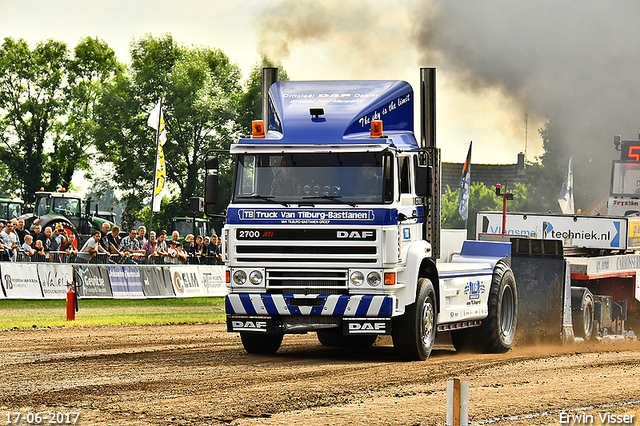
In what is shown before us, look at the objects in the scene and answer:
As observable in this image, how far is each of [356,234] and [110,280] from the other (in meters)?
12.3

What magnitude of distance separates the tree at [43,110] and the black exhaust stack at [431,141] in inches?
1915

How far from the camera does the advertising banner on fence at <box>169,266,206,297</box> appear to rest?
2500 cm

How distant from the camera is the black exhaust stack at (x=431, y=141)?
13492 millimetres

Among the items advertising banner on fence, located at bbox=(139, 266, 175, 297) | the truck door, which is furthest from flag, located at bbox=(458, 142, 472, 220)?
the truck door

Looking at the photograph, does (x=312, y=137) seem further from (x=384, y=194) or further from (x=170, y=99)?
(x=170, y=99)

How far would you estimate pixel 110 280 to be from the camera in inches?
891

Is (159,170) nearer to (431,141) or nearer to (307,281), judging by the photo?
(431,141)

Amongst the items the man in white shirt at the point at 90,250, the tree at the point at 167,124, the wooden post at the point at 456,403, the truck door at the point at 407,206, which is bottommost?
the wooden post at the point at 456,403

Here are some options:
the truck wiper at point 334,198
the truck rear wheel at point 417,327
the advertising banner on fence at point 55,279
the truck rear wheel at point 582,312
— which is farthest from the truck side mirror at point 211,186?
the advertising banner on fence at point 55,279

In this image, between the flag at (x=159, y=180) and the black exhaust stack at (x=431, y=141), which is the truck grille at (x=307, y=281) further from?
the flag at (x=159, y=180)

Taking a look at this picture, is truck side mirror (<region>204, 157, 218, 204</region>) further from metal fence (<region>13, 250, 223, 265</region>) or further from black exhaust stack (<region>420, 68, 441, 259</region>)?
metal fence (<region>13, 250, 223, 265</region>)

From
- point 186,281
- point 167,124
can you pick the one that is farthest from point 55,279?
point 167,124

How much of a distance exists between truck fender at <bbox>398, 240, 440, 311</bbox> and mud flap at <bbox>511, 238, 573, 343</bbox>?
3.67m

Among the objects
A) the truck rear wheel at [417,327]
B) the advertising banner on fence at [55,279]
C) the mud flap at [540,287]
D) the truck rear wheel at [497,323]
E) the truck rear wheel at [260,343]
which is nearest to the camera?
the truck rear wheel at [417,327]
